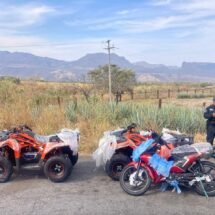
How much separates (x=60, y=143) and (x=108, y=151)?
33.5 inches

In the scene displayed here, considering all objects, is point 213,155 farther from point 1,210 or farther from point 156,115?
point 156,115

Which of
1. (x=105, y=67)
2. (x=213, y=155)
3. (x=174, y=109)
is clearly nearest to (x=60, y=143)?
(x=213, y=155)

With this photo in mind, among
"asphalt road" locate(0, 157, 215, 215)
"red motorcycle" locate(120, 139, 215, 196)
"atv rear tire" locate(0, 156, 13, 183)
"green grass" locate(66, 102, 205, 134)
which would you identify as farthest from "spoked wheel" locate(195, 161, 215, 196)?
"green grass" locate(66, 102, 205, 134)

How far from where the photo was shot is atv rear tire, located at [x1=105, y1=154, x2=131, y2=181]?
7.00 metres

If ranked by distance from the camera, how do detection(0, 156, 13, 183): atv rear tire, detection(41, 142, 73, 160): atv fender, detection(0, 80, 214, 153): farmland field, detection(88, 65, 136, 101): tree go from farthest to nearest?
detection(88, 65, 136, 101): tree → detection(0, 80, 214, 153): farmland field → detection(41, 142, 73, 160): atv fender → detection(0, 156, 13, 183): atv rear tire

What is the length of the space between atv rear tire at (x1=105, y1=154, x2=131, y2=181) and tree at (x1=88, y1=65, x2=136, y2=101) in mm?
46956

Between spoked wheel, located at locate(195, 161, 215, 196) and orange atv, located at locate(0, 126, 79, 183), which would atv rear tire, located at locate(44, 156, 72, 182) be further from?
spoked wheel, located at locate(195, 161, 215, 196)

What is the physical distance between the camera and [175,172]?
631 cm

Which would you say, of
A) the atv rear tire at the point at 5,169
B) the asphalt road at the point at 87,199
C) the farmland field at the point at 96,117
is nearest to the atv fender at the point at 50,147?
the asphalt road at the point at 87,199

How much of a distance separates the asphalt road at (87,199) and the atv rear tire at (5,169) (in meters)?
0.12

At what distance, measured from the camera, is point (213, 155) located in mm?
6676

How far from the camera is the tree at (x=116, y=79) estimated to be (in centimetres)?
5550

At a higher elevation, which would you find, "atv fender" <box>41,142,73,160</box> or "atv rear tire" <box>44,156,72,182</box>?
"atv fender" <box>41,142,73,160</box>

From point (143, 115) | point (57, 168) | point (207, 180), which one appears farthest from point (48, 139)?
point (143, 115)
